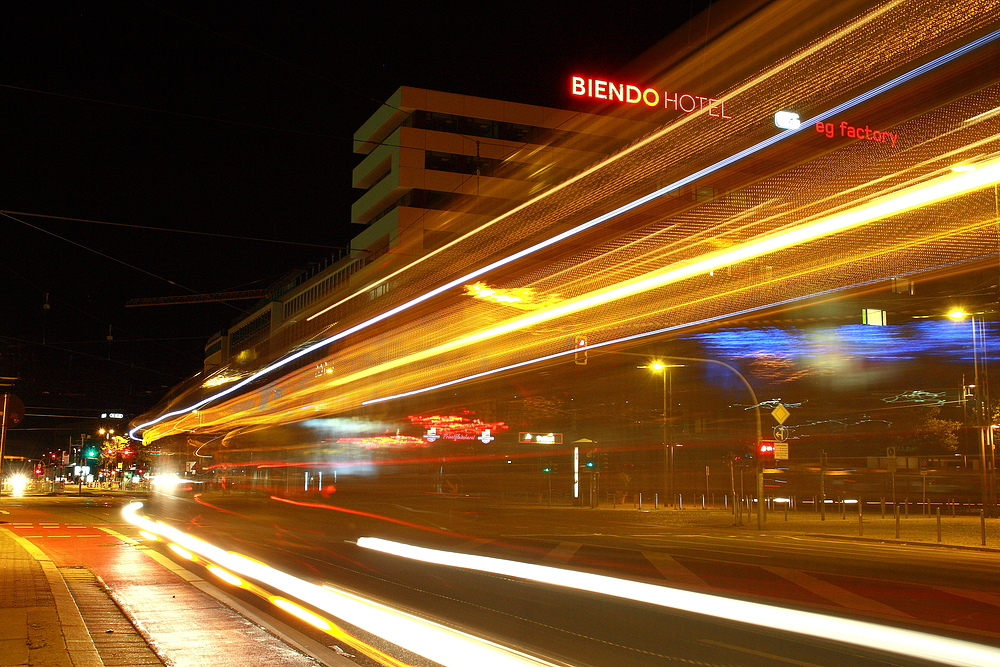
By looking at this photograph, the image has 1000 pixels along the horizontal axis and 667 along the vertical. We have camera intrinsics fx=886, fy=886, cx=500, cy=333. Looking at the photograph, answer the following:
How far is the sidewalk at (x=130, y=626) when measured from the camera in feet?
22.0

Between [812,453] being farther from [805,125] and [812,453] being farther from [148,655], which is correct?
[148,655]

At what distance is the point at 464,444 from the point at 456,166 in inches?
1341

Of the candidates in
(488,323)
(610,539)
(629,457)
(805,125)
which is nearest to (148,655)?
(805,125)

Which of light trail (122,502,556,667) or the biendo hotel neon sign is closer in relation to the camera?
light trail (122,502,556,667)

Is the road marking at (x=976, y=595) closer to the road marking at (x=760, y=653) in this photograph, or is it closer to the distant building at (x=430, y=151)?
the road marking at (x=760, y=653)

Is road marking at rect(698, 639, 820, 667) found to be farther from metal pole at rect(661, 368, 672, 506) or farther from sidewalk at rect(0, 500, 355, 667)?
metal pole at rect(661, 368, 672, 506)

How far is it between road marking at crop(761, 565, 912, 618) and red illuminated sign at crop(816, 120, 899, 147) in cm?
577

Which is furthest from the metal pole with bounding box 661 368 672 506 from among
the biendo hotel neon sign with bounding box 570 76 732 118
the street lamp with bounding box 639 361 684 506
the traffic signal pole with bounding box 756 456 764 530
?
the biendo hotel neon sign with bounding box 570 76 732 118

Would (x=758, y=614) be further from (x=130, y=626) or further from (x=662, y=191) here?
(x=662, y=191)

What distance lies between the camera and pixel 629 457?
1736 inches

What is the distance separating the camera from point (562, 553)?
50.6ft

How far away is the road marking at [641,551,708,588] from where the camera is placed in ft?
37.1

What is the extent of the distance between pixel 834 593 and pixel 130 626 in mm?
7951

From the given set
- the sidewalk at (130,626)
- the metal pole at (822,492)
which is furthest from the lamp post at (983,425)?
the sidewalk at (130,626)
